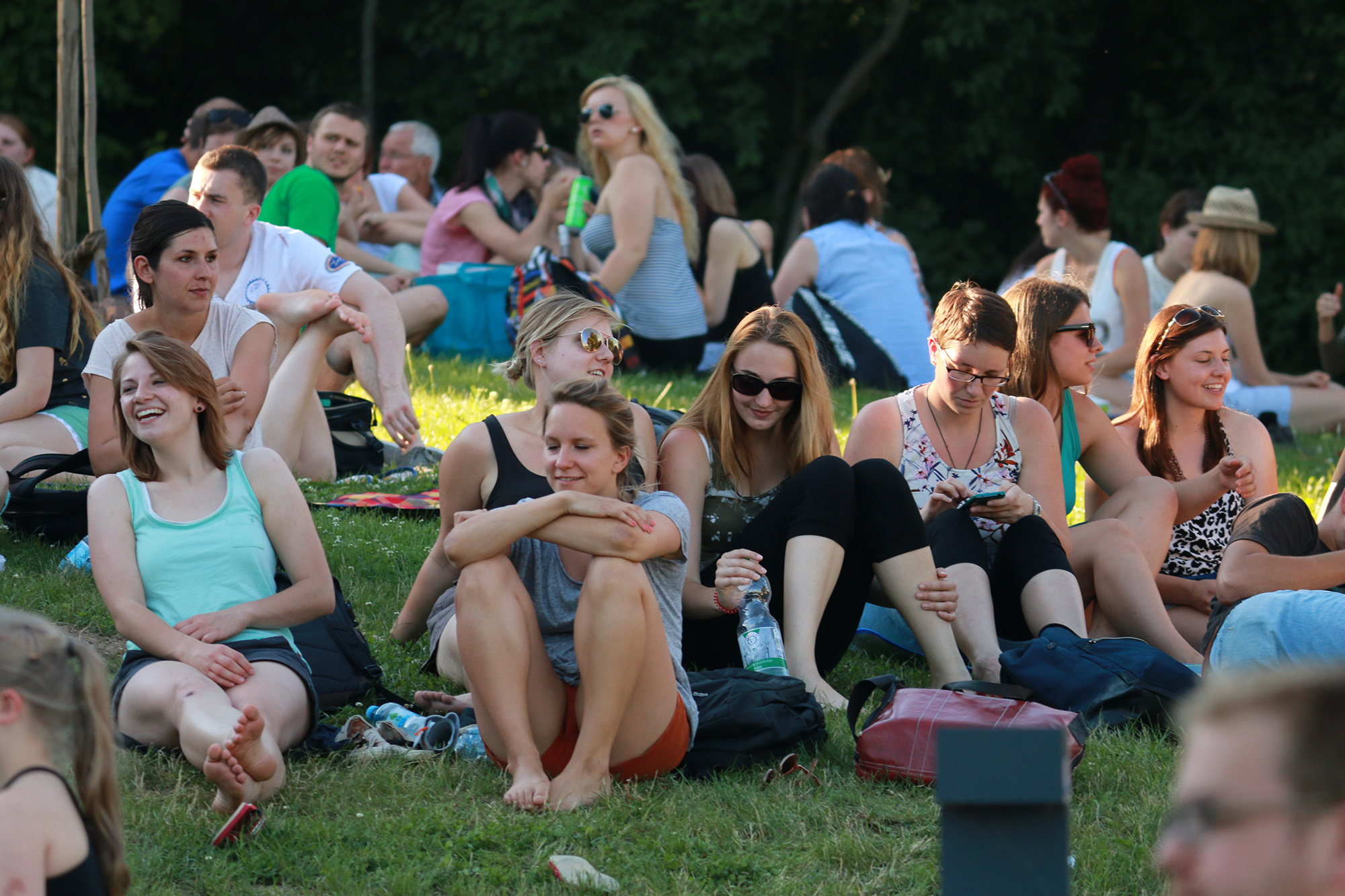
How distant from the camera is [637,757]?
11.0 ft

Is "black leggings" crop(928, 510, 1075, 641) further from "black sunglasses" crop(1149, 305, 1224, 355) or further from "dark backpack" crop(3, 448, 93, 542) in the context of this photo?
"dark backpack" crop(3, 448, 93, 542)

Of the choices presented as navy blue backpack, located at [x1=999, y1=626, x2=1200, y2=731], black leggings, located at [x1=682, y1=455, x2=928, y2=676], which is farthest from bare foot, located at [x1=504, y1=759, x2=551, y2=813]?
navy blue backpack, located at [x1=999, y1=626, x2=1200, y2=731]

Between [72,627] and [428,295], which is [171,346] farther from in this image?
[428,295]

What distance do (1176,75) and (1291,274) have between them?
8.01 ft

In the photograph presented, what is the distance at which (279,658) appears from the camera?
3.43m

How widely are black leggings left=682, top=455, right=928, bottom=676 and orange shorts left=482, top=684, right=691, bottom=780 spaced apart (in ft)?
2.53

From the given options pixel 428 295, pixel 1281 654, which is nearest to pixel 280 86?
pixel 428 295

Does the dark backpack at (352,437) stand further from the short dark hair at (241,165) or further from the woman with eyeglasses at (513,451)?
the woman with eyeglasses at (513,451)

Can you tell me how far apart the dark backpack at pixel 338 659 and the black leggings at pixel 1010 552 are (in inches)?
68.4

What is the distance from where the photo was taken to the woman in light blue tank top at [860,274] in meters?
8.52

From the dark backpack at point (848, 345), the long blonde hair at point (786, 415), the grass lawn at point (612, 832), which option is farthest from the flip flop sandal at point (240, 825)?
the dark backpack at point (848, 345)

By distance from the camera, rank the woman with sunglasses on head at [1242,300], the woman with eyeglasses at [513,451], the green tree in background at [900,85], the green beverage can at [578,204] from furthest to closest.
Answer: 1. the green tree in background at [900,85]
2. the green beverage can at [578,204]
3. the woman with sunglasses on head at [1242,300]
4. the woman with eyeglasses at [513,451]

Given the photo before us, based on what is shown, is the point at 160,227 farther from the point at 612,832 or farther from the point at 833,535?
the point at 612,832

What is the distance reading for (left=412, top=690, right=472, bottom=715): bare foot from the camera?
3818 mm
